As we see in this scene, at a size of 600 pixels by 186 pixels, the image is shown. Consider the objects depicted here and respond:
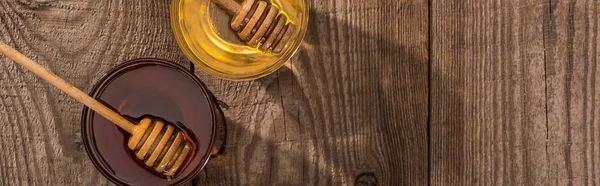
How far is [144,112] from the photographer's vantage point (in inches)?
24.8

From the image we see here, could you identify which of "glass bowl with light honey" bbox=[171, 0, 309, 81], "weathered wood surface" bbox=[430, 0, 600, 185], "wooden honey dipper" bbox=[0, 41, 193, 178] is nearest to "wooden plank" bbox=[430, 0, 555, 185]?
"weathered wood surface" bbox=[430, 0, 600, 185]

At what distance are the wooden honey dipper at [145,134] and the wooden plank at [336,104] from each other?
0.07m

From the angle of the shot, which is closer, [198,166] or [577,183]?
[198,166]

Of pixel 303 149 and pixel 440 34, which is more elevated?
pixel 440 34

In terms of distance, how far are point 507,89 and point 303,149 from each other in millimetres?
215

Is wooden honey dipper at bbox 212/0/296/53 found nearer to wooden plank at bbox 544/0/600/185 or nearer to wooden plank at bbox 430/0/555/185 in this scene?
wooden plank at bbox 430/0/555/185

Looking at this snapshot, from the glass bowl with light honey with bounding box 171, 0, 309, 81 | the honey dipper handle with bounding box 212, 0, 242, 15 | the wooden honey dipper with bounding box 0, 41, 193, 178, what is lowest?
the wooden honey dipper with bounding box 0, 41, 193, 178

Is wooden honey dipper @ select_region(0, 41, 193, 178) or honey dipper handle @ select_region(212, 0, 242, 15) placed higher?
honey dipper handle @ select_region(212, 0, 242, 15)

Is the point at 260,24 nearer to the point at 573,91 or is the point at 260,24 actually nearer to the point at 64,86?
the point at 64,86

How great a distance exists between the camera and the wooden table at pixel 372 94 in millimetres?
667

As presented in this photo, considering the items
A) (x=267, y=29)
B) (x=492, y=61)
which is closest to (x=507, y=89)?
(x=492, y=61)

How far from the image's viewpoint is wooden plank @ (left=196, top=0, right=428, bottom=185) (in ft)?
2.22

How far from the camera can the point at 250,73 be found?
2.10ft

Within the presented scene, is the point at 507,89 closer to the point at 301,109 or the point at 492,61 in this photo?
the point at 492,61
